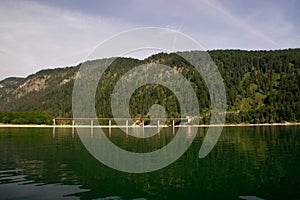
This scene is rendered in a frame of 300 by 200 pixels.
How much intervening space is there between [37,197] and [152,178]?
10.6 m

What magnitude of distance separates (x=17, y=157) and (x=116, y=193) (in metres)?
24.8

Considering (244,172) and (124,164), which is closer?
(244,172)

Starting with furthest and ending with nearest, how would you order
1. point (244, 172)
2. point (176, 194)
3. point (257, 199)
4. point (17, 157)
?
point (17, 157) < point (244, 172) < point (176, 194) < point (257, 199)

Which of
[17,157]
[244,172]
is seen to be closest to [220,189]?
[244,172]

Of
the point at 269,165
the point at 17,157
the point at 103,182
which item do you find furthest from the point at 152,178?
the point at 17,157

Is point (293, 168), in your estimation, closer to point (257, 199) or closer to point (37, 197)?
point (257, 199)

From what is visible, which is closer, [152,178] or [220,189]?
[220,189]

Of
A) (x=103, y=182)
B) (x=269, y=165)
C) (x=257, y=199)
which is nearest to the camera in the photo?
(x=257, y=199)

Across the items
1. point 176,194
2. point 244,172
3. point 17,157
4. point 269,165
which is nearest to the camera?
point 176,194

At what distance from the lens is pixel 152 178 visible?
28.5 meters

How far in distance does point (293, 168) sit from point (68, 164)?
24441 millimetres

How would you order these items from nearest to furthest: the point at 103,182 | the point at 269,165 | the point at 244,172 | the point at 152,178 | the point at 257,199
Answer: the point at 257,199, the point at 103,182, the point at 152,178, the point at 244,172, the point at 269,165

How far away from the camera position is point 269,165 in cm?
3503

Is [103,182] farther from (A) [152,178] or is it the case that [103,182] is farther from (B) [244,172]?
(B) [244,172]
